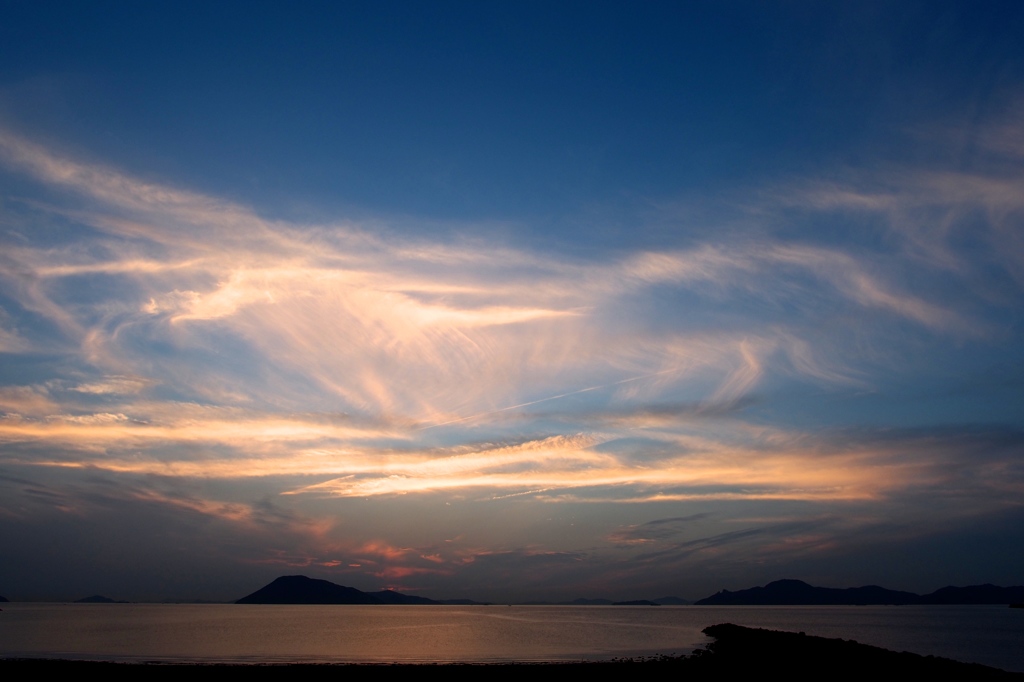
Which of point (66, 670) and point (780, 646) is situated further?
point (780, 646)

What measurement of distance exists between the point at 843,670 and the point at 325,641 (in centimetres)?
5514

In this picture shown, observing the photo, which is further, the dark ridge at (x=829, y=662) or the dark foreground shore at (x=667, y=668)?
the dark ridge at (x=829, y=662)

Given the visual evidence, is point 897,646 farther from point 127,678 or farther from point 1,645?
point 1,645

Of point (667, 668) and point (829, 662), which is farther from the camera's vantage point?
point (829, 662)

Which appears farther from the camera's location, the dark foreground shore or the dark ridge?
the dark ridge

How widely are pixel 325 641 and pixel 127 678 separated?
41.3 m

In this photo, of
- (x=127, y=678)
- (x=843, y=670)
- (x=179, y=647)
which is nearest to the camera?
(x=127, y=678)

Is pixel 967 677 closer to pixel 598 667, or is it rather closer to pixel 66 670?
pixel 598 667

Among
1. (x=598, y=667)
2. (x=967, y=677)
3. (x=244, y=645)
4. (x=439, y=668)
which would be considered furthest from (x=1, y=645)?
(x=967, y=677)

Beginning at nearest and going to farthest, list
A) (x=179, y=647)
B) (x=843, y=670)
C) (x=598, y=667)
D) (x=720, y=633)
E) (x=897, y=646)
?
(x=843, y=670) → (x=598, y=667) → (x=179, y=647) → (x=897, y=646) → (x=720, y=633)

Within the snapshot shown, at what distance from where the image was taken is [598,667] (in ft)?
151

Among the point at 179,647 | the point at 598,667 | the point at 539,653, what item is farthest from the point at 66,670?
the point at 539,653

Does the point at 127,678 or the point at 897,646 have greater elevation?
the point at 127,678

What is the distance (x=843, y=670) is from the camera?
140 feet
